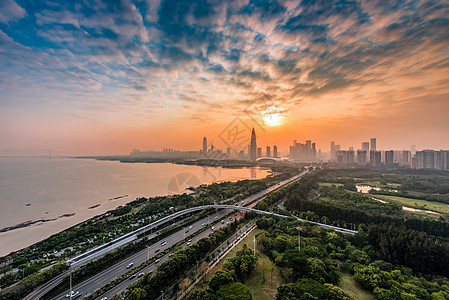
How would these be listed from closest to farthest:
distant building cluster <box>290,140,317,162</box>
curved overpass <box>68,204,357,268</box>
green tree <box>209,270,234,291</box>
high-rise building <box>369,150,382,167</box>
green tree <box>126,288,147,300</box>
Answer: green tree <box>126,288,147,300</box>, green tree <box>209,270,234,291</box>, curved overpass <box>68,204,357,268</box>, high-rise building <box>369,150,382,167</box>, distant building cluster <box>290,140,317,162</box>

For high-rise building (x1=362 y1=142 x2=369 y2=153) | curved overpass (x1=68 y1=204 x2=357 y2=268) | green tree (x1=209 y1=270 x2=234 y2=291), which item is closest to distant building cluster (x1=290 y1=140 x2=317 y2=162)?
high-rise building (x1=362 y1=142 x2=369 y2=153)

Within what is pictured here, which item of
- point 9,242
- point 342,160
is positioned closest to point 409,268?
point 9,242

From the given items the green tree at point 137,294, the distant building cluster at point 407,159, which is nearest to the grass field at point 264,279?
the green tree at point 137,294

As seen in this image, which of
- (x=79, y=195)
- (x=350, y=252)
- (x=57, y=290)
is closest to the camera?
(x=57, y=290)

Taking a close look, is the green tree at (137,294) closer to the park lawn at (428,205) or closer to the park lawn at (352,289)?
the park lawn at (352,289)

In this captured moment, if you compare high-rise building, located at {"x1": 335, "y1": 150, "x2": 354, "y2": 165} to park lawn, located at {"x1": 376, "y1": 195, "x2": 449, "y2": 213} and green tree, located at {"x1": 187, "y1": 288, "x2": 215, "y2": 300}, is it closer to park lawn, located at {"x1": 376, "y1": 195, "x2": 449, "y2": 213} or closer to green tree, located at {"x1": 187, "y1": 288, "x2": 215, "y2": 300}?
park lawn, located at {"x1": 376, "y1": 195, "x2": 449, "y2": 213}

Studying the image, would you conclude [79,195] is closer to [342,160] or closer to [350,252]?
[350,252]
